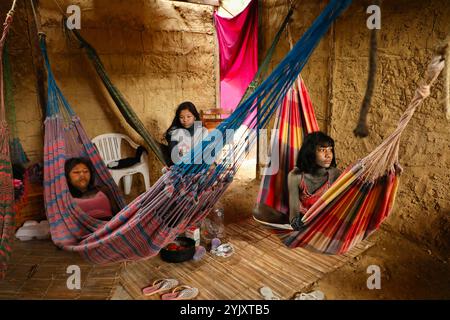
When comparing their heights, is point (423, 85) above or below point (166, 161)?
above

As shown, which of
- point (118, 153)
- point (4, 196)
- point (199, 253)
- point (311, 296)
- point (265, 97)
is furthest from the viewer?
point (118, 153)

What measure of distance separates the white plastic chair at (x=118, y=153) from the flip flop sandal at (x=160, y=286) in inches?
46.5

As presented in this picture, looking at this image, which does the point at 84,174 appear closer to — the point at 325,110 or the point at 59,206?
the point at 59,206

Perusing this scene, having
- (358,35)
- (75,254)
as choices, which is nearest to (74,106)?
(75,254)

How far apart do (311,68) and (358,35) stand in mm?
476

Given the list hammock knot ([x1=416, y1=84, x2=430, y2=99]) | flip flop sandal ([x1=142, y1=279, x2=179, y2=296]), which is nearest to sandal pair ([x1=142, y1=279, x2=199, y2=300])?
flip flop sandal ([x1=142, y1=279, x2=179, y2=296])

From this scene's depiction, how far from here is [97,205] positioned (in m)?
2.26

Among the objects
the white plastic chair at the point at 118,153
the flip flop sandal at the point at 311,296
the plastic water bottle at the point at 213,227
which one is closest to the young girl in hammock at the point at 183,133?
the white plastic chair at the point at 118,153

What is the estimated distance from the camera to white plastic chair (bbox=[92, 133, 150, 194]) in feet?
9.36

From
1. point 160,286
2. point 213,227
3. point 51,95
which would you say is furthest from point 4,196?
point 213,227

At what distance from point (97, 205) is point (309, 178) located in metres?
1.40

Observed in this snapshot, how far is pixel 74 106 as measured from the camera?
2.77 m

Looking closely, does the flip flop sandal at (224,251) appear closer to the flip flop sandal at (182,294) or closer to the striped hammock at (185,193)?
the flip flop sandal at (182,294)

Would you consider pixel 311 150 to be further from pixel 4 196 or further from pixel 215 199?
pixel 4 196
